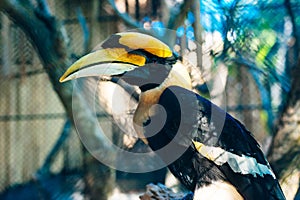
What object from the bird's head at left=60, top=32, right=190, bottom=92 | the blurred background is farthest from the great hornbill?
the blurred background

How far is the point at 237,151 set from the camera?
2.08m

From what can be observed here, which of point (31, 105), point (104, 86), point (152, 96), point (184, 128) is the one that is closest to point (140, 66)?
point (152, 96)

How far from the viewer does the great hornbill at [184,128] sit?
2072mm

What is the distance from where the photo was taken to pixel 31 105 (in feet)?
8.48

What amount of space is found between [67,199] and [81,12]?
0.92 meters

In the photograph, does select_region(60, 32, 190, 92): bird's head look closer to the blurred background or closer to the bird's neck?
the bird's neck

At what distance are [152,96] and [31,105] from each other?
71 cm

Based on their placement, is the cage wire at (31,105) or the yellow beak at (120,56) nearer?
the yellow beak at (120,56)

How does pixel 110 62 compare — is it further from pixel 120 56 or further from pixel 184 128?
pixel 184 128

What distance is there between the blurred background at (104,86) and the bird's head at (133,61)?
29 cm

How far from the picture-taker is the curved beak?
2.16 m

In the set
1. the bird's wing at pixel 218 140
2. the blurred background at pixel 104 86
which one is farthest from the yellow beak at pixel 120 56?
the blurred background at pixel 104 86

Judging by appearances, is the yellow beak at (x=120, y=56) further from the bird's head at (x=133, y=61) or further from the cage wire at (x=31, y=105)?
the cage wire at (x=31, y=105)

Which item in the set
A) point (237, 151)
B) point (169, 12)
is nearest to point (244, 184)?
point (237, 151)
